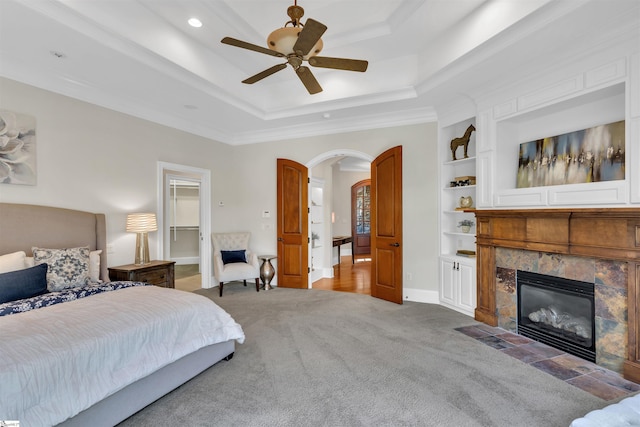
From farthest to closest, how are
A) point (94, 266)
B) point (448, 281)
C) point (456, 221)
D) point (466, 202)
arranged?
point (456, 221), point (448, 281), point (466, 202), point (94, 266)

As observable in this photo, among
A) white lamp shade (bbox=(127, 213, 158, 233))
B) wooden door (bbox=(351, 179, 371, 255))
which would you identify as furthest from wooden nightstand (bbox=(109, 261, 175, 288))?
wooden door (bbox=(351, 179, 371, 255))

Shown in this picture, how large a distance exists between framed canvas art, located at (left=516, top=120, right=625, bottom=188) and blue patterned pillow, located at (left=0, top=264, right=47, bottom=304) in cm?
500

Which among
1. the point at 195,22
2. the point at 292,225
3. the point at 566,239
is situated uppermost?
the point at 195,22

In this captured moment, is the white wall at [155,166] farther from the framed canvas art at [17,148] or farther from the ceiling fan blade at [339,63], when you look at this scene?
the ceiling fan blade at [339,63]

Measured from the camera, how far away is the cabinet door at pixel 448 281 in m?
4.33

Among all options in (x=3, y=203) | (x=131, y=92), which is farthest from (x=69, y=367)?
(x=131, y=92)

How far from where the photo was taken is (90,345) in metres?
1.84

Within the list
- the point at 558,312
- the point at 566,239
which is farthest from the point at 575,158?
the point at 558,312

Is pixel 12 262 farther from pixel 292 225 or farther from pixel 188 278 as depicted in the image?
pixel 188 278

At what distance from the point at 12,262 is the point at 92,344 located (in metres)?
1.75

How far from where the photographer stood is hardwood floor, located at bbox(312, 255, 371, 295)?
18.5 ft

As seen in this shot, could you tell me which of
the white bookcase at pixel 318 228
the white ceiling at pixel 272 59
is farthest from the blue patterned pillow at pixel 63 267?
the white bookcase at pixel 318 228

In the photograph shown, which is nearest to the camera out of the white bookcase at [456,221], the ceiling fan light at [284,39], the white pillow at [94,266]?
the ceiling fan light at [284,39]

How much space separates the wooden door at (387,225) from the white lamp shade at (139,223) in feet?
10.8
